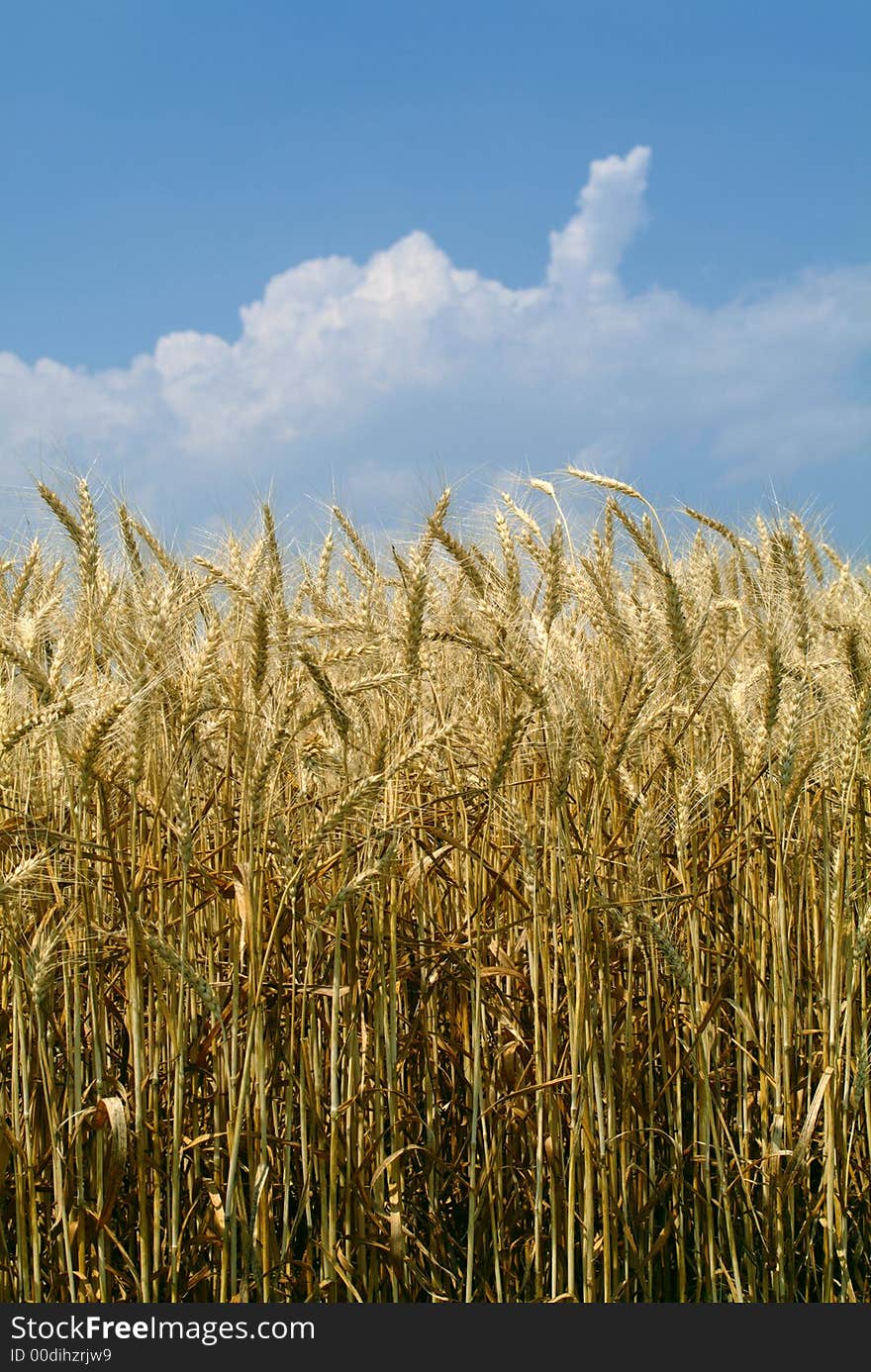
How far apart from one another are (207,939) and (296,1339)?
70 cm

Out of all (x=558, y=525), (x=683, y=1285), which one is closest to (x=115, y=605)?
(x=558, y=525)

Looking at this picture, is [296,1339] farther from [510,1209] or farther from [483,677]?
[483,677]

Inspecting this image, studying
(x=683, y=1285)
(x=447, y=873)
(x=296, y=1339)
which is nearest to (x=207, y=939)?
(x=447, y=873)

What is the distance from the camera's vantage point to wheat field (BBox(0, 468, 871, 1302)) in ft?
6.13

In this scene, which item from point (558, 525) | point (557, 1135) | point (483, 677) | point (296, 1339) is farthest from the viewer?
point (558, 525)

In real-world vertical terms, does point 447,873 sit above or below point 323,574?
below

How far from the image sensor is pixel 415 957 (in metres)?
2.24

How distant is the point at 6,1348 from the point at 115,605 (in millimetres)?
1310

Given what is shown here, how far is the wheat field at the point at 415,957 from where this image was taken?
1868 mm

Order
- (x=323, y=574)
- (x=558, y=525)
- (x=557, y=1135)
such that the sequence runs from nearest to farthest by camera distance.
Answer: (x=557, y=1135) → (x=558, y=525) → (x=323, y=574)

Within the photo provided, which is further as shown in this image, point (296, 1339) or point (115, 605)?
point (115, 605)

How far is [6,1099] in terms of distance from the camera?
7.32 feet

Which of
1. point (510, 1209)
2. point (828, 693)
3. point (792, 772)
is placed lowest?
point (510, 1209)

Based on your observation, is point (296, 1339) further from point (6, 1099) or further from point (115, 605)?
point (115, 605)
